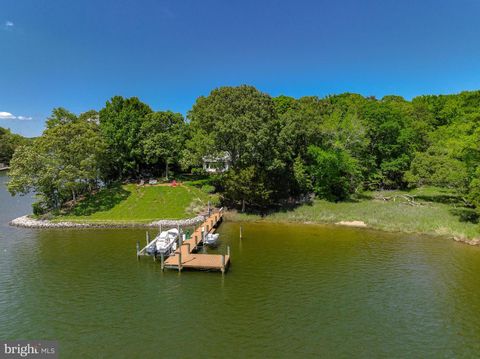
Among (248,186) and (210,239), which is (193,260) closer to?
(210,239)

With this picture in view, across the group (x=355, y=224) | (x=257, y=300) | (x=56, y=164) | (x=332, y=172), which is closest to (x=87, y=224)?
(x=56, y=164)

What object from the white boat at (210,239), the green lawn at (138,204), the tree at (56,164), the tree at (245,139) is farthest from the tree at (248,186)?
the tree at (56,164)

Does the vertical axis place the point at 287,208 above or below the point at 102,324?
above

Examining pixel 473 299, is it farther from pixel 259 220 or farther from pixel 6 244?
pixel 6 244

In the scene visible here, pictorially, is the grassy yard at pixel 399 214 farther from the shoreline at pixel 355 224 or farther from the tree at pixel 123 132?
the tree at pixel 123 132

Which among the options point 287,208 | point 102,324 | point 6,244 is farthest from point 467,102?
point 6,244

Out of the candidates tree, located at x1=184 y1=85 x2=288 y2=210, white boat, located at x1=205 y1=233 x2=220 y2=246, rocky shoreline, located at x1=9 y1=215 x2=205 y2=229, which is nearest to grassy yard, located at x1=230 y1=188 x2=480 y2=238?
tree, located at x1=184 y1=85 x2=288 y2=210
